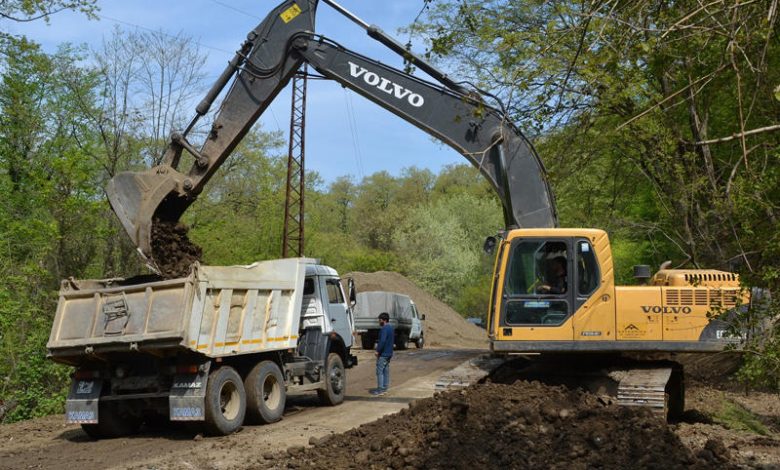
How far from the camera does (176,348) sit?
1111 cm

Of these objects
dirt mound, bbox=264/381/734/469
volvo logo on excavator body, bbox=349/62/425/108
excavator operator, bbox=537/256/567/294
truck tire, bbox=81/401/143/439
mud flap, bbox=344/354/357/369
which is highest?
volvo logo on excavator body, bbox=349/62/425/108

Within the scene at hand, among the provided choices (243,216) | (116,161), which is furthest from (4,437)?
(243,216)

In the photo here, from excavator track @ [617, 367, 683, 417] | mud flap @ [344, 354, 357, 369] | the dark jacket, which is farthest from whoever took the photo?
the dark jacket

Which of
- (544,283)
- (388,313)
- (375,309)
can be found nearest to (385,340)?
(544,283)

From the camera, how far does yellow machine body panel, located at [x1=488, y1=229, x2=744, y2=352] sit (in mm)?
11406

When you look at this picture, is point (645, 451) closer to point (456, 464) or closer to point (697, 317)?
point (456, 464)

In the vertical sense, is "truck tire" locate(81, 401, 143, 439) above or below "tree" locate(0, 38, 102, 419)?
below

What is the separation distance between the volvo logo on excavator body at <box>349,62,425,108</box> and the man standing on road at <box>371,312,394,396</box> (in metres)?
4.57

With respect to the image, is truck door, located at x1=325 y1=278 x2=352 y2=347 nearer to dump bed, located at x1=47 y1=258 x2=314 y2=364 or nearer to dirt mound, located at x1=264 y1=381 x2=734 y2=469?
dump bed, located at x1=47 y1=258 x2=314 y2=364

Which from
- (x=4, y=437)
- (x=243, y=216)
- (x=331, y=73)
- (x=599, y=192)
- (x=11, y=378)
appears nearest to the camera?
(x=4, y=437)

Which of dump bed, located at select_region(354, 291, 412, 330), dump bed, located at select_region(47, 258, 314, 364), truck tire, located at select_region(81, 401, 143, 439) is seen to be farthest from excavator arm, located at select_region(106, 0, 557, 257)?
dump bed, located at select_region(354, 291, 412, 330)

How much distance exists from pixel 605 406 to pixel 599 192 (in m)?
10.7

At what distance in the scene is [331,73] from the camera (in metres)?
13.9

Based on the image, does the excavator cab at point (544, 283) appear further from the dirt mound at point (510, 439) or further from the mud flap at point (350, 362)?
the mud flap at point (350, 362)
